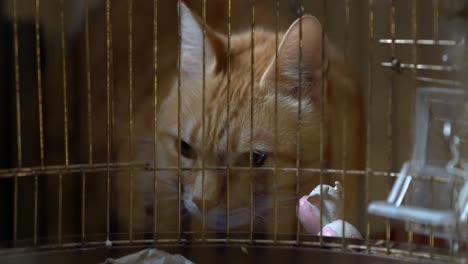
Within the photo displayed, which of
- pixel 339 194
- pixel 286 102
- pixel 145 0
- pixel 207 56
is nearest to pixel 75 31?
pixel 145 0

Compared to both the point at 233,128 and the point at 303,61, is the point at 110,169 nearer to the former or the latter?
the point at 233,128

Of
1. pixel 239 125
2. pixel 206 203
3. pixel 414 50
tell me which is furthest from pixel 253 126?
pixel 414 50

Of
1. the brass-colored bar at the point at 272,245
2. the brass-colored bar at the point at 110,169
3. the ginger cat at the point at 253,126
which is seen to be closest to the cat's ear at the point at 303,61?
the ginger cat at the point at 253,126

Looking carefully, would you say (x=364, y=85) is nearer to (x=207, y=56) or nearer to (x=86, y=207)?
(x=207, y=56)

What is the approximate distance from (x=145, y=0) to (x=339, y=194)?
0.43 metres

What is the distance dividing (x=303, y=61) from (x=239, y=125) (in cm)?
13

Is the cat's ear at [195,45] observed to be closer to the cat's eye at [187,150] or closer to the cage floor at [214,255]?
the cat's eye at [187,150]

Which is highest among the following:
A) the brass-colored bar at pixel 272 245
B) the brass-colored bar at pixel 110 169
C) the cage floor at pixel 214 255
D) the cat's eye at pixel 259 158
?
the cat's eye at pixel 259 158

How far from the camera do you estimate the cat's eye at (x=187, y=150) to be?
1.09 m

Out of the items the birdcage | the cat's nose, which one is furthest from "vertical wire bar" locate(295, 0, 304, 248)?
the cat's nose

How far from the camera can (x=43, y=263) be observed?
908mm

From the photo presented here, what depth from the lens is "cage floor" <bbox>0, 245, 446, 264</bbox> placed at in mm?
899

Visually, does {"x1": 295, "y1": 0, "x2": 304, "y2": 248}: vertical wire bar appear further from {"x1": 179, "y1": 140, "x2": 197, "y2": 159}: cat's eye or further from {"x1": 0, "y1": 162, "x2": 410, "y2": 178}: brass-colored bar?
{"x1": 179, "y1": 140, "x2": 197, "y2": 159}: cat's eye

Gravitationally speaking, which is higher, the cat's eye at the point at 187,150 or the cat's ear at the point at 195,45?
the cat's ear at the point at 195,45
